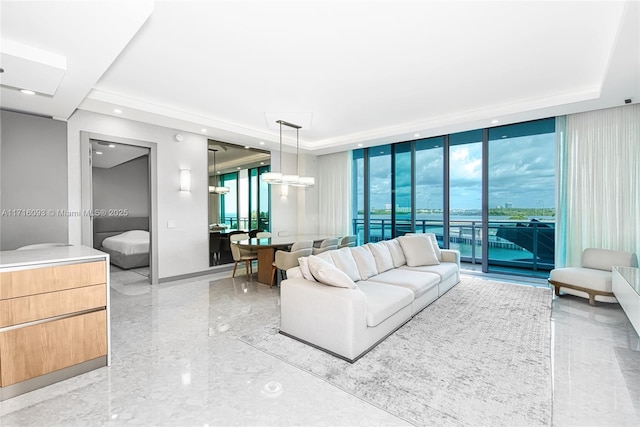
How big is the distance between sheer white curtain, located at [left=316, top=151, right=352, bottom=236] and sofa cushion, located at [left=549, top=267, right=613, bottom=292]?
425 cm

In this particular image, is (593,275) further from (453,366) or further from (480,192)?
(453,366)

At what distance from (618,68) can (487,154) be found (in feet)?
8.34

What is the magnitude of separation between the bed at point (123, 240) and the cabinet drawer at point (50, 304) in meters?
4.39

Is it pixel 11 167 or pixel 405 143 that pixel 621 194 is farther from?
pixel 11 167

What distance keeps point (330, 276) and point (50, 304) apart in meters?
2.20

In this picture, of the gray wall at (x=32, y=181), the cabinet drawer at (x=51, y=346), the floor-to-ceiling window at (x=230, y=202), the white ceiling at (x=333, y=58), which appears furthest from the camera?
the floor-to-ceiling window at (x=230, y=202)

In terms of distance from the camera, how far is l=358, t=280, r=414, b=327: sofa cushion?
2.72 metres

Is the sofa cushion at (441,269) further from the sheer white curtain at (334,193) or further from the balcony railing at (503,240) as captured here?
the sheer white curtain at (334,193)

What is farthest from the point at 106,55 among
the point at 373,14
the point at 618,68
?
the point at 618,68

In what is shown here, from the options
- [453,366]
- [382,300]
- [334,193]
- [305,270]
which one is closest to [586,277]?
[453,366]

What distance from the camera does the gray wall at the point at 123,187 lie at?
24.2 ft

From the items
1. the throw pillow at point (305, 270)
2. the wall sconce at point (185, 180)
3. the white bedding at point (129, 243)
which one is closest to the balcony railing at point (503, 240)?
the throw pillow at point (305, 270)

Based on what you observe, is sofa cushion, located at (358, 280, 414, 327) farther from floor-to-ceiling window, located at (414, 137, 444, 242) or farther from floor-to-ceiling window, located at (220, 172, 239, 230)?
floor-to-ceiling window, located at (220, 172, 239, 230)

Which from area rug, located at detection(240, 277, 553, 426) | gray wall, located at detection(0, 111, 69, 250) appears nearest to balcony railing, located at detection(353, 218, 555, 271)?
area rug, located at detection(240, 277, 553, 426)
